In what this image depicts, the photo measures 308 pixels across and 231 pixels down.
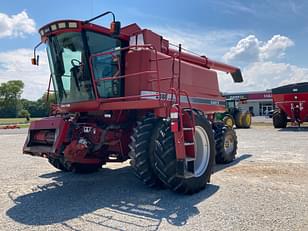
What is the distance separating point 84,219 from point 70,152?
1.73 metres

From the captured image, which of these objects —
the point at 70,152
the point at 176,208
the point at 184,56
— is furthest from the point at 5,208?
the point at 184,56

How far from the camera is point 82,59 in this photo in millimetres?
6488

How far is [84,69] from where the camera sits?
6.48m

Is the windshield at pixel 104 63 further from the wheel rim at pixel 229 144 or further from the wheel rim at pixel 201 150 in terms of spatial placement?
Result: the wheel rim at pixel 229 144

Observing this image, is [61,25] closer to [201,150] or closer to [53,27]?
[53,27]

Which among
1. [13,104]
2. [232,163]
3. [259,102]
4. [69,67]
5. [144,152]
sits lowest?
[232,163]

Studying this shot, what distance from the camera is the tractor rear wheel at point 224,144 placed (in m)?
8.78

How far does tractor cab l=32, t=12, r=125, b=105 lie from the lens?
6.39 metres

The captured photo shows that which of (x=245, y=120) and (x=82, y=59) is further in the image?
(x=245, y=120)

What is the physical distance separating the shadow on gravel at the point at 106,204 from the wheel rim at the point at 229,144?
3.04 m

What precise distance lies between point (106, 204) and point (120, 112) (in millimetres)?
2276

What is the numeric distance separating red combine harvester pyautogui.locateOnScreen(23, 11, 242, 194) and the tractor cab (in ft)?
0.06

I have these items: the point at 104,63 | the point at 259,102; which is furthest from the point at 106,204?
the point at 259,102

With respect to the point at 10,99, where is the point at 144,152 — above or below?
below
